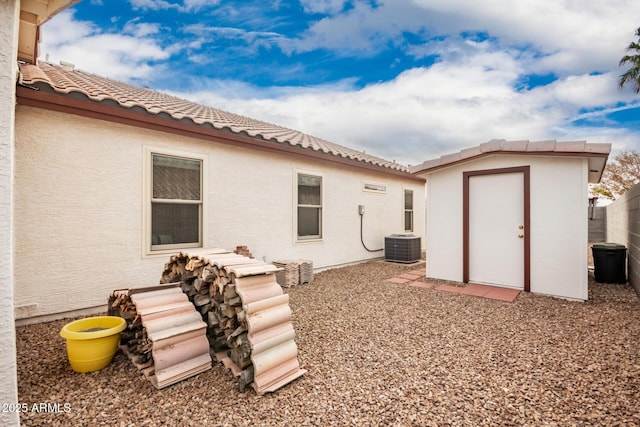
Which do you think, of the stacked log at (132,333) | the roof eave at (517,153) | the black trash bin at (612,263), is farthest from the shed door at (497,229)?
the stacked log at (132,333)

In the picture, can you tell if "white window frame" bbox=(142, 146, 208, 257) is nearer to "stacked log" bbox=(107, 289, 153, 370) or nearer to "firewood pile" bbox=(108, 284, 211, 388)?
"stacked log" bbox=(107, 289, 153, 370)

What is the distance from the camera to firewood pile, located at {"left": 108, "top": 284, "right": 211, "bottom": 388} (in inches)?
94.4

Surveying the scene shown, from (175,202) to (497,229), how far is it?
582 centimetres

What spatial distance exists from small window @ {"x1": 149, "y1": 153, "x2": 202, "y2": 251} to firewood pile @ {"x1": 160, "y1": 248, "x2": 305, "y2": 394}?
81.2 inches

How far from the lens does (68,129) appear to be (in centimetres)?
377

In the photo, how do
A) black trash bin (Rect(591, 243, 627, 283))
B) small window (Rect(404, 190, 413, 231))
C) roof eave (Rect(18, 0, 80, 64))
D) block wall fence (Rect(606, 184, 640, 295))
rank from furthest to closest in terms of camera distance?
1. small window (Rect(404, 190, 413, 231))
2. black trash bin (Rect(591, 243, 627, 283))
3. block wall fence (Rect(606, 184, 640, 295))
4. roof eave (Rect(18, 0, 80, 64))

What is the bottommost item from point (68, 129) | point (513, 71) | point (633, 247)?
point (633, 247)

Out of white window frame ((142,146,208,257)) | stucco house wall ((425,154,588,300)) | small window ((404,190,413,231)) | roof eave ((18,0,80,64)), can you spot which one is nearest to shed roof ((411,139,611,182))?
stucco house wall ((425,154,588,300))

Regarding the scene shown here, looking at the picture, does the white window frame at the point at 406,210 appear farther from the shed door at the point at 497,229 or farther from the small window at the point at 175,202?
the small window at the point at 175,202

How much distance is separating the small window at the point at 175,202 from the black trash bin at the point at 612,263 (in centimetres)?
787

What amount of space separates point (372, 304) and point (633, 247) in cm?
518

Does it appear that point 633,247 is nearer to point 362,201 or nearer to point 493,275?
point 493,275

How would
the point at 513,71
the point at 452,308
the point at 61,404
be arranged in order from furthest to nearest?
the point at 513,71
the point at 452,308
the point at 61,404

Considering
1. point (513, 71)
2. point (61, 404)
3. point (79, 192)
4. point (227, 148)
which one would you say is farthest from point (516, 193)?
point (79, 192)
